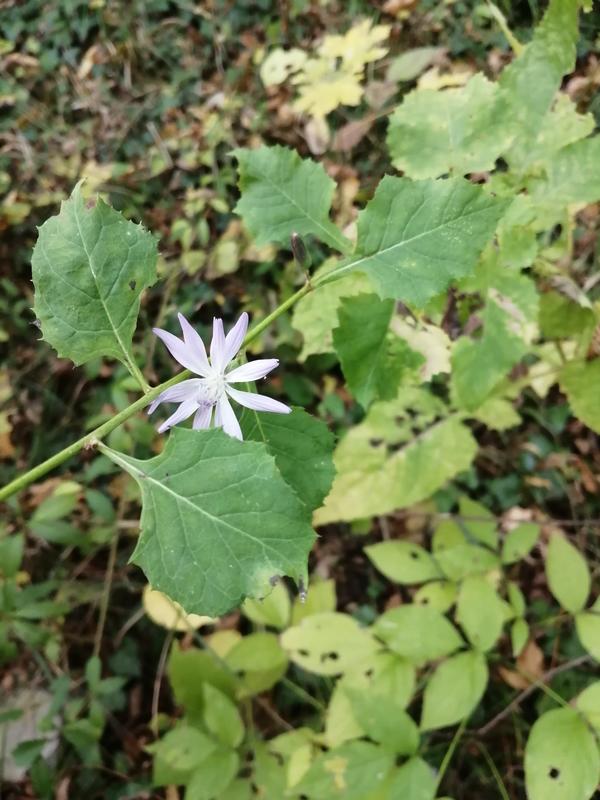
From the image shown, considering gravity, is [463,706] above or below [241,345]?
below

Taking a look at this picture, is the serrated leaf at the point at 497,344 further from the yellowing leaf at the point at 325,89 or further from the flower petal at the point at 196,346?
the yellowing leaf at the point at 325,89

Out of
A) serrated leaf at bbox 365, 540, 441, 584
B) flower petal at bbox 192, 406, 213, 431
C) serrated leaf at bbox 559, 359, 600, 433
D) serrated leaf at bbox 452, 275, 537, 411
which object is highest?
flower petal at bbox 192, 406, 213, 431

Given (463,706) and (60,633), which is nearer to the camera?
(463,706)

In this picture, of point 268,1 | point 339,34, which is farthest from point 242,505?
point 268,1

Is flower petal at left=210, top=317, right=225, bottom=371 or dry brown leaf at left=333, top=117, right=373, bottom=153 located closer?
flower petal at left=210, top=317, right=225, bottom=371

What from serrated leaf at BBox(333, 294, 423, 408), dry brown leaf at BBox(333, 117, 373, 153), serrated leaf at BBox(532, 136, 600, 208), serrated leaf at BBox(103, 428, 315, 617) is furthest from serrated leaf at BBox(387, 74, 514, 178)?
dry brown leaf at BBox(333, 117, 373, 153)

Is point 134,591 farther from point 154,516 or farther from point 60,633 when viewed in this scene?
point 154,516

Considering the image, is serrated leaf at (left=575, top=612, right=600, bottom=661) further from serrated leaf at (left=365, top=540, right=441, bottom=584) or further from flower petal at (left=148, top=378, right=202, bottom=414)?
flower petal at (left=148, top=378, right=202, bottom=414)
